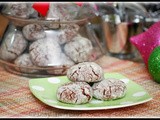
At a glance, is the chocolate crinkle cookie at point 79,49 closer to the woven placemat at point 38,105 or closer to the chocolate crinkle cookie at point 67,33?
the chocolate crinkle cookie at point 67,33

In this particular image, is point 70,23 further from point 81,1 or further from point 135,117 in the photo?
point 135,117

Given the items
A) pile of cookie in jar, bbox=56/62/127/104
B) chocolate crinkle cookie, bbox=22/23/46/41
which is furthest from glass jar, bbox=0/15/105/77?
pile of cookie in jar, bbox=56/62/127/104

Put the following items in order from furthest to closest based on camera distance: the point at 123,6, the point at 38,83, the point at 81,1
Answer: the point at 123,6, the point at 81,1, the point at 38,83

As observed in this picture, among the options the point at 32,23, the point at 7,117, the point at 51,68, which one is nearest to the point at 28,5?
the point at 32,23

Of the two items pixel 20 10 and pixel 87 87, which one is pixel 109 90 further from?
pixel 20 10

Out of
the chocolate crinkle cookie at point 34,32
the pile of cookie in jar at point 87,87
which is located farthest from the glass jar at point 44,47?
the pile of cookie in jar at point 87,87

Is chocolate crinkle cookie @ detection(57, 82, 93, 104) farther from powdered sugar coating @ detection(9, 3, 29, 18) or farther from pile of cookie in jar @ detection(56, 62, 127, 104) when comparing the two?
powdered sugar coating @ detection(9, 3, 29, 18)
